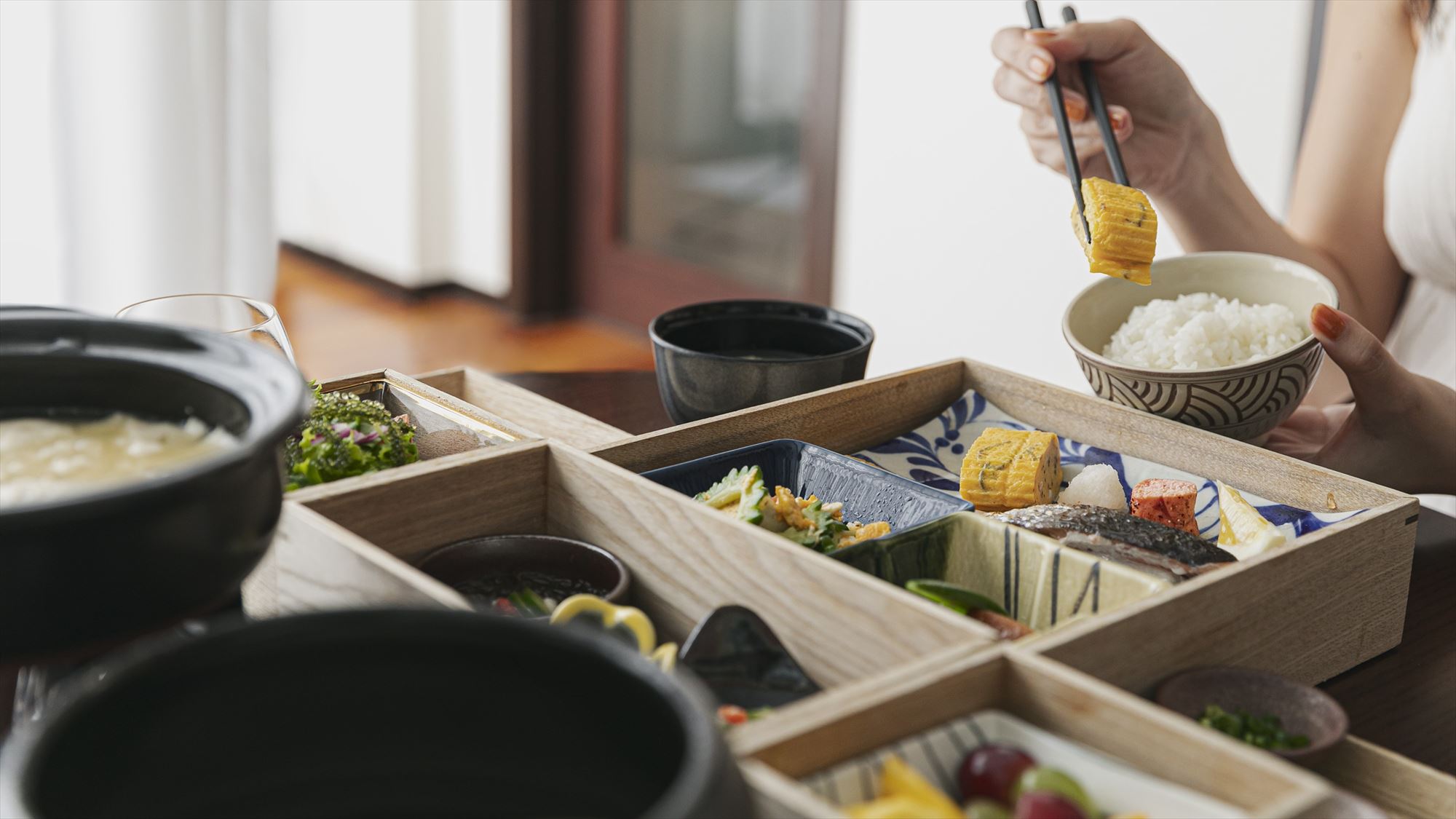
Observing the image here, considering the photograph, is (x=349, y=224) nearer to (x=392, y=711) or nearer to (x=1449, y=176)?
(x=1449, y=176)

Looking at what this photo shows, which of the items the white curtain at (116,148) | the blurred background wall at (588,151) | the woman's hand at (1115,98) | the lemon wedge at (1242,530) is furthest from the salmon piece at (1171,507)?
the white curtain at (116,148)

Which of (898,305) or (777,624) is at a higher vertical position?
(777,624)

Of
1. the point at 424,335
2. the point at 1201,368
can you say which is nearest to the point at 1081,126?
the point at 1201,368

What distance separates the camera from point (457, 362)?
4180 mm

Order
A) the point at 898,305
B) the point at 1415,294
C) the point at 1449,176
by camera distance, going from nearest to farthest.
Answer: the point at 1449,176, the point at 1415,294, the point at 898,305

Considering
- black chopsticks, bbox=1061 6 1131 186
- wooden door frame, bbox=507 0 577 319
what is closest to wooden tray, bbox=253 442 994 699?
black chopsticks, bbox=1061 6 1131 186

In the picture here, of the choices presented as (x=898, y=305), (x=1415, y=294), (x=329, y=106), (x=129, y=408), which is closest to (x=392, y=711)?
(x=129, y=408)

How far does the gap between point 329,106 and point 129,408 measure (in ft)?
14.6

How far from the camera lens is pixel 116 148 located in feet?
11.0

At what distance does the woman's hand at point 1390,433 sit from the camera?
1271 mm

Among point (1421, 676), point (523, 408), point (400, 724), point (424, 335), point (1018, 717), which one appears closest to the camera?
point (400, 724)

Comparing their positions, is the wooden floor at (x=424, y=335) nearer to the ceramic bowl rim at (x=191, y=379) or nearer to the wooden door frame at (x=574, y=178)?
the wooden door frame at (x=574, y=178)

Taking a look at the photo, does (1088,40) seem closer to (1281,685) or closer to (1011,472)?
(1011,472)

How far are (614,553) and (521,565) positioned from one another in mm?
85
